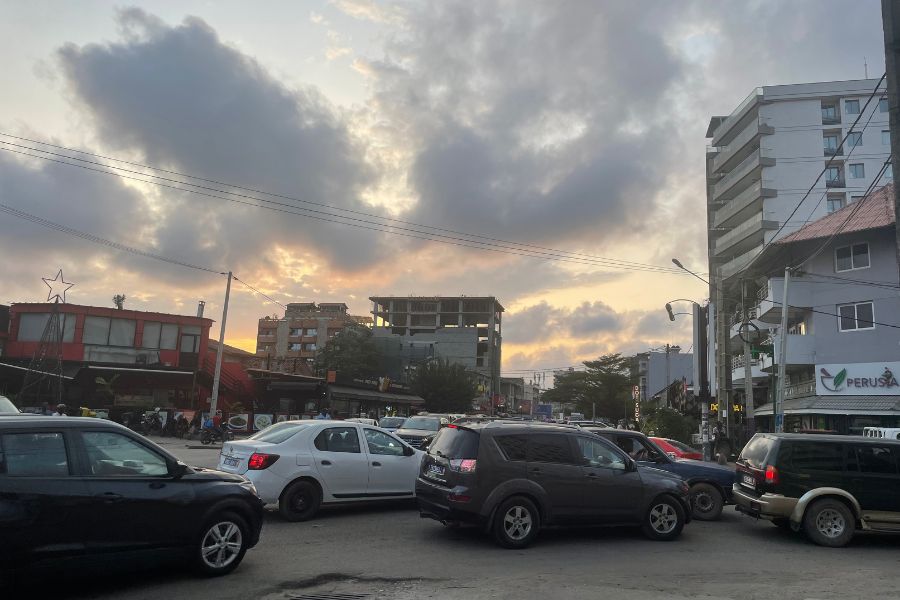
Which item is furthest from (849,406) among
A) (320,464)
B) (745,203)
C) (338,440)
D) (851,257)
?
(745,203)

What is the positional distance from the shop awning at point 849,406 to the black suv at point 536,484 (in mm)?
25474

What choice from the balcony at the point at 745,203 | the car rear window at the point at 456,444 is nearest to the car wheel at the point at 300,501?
the car rear window at the point at 456,444

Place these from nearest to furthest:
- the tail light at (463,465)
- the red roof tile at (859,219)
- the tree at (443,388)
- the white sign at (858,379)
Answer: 1. the tail light at (463,465)
2. the white sign at (858,379)
3. the red roof tile at (859,219)
4. the tree at (443,388)

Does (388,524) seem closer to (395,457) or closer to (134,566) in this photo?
(395,457)

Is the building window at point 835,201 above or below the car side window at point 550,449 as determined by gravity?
above

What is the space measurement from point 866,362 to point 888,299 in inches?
125

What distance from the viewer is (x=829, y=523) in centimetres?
989

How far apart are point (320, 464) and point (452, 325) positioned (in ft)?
352

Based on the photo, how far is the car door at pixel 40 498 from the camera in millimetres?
5199

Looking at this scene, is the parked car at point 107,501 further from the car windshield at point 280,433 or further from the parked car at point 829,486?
the parked car at point 829,486

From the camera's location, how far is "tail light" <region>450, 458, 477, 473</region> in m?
8.64

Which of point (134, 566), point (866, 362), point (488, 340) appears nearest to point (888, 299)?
point (866, 362)

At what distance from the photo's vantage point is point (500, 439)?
897 cm

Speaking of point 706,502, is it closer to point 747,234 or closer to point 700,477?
point 700,477
